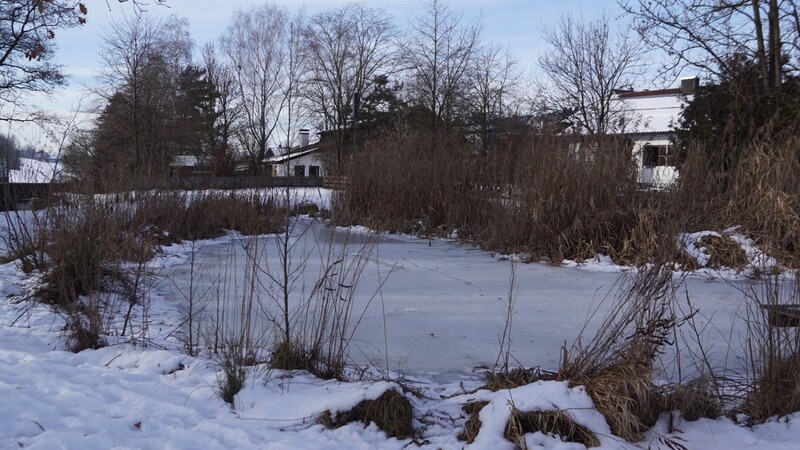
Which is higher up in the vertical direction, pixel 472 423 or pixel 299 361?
pixel 299 361

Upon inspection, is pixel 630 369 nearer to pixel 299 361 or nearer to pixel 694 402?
pixel 694 402

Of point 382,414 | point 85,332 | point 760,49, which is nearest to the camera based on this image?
point 382,414

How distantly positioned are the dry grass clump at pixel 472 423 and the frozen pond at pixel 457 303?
2.38ft

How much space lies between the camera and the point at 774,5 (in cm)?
1296

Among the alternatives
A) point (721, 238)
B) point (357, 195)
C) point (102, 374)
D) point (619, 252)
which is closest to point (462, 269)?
point (619, 252)

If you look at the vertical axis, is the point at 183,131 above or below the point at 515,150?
above

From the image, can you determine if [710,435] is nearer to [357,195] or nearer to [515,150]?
[515,150]

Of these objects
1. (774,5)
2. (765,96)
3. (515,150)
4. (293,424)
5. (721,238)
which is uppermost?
(774,5)

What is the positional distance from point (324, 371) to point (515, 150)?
33.9ft

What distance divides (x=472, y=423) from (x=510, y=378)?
2.16 feet

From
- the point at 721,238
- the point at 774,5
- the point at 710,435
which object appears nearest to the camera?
the point at 710,435

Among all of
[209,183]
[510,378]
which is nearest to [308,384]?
[510,378]

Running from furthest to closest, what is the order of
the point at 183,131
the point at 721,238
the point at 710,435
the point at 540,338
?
the point at 183,131 < the point at 721,238 < the point at 540,338 < the point at 710,435

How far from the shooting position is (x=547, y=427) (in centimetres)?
324
